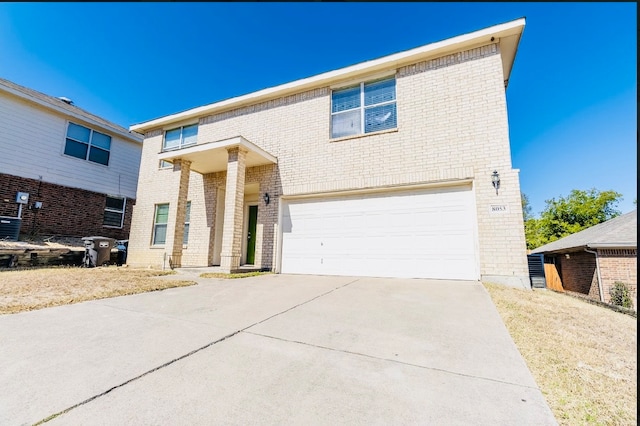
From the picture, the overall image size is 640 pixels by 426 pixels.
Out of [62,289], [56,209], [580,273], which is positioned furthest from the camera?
[580,273]

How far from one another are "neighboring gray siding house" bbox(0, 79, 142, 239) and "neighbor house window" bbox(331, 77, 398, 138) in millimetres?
11132

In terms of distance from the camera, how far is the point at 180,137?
11.3 m

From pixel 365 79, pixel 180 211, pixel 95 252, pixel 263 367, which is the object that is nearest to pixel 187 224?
pixel 180 211

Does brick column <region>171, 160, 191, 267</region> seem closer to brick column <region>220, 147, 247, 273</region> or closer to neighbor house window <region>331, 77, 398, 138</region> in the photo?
brick column <region>220, 147, 247, 273</region>

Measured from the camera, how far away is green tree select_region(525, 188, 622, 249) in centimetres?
3316

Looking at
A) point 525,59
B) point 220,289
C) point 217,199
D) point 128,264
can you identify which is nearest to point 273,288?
point 220,289

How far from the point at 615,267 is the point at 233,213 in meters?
16.0

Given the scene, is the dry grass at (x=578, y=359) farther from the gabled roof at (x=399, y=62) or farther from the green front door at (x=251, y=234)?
the green front door at (x=251, y=234)

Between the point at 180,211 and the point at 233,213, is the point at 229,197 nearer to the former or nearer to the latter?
the point at 233,213

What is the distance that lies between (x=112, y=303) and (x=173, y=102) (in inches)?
407

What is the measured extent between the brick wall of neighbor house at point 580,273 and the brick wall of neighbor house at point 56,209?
22330 mm

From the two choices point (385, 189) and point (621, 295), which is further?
point (621, 295)

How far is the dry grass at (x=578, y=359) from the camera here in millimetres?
1812

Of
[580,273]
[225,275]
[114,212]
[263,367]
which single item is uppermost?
[114,212]
